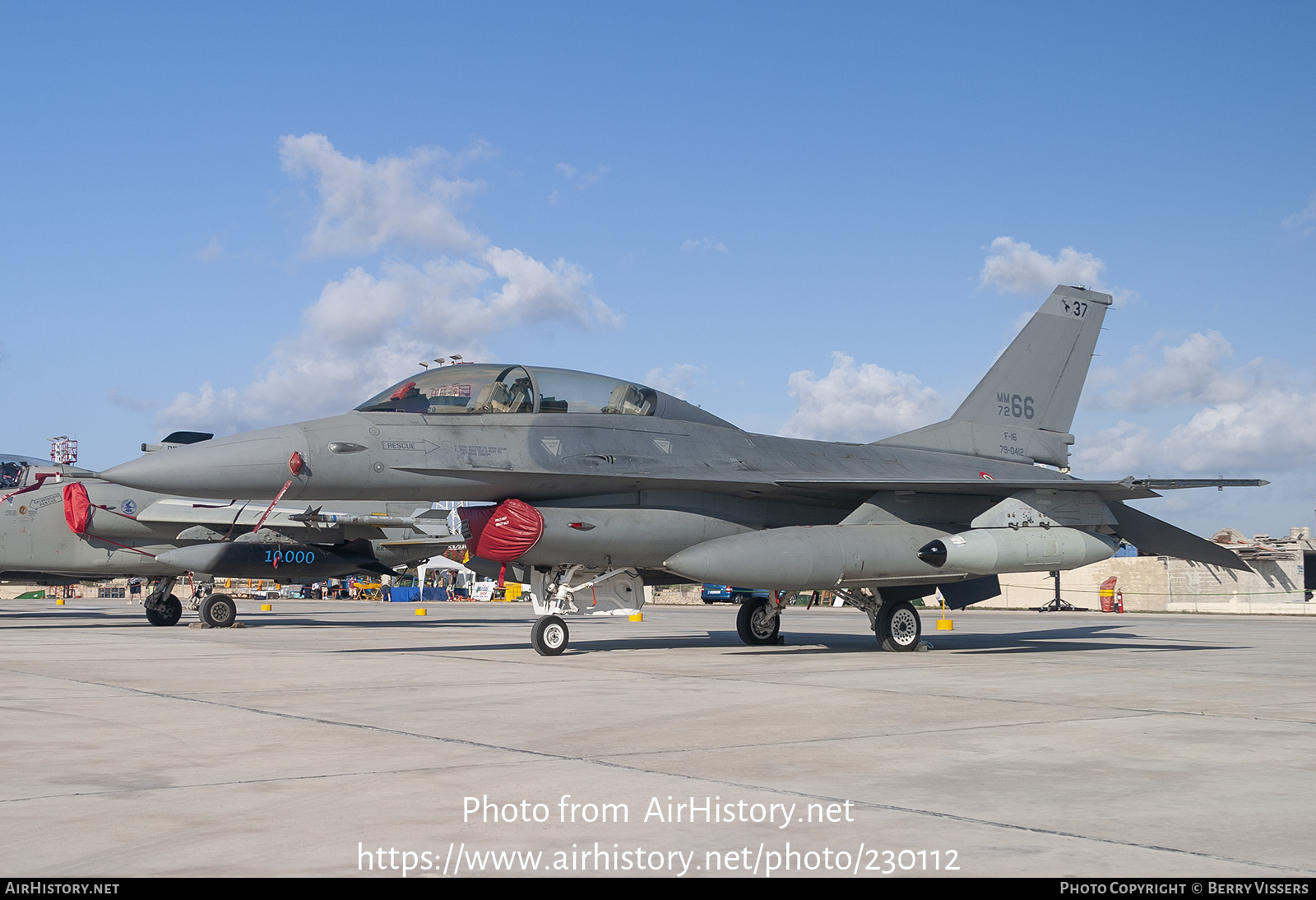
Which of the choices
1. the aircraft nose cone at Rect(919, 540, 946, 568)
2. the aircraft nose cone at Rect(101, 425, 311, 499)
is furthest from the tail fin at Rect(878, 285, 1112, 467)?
the aircraft nose cone at Rect(101, 425, 311, 499)

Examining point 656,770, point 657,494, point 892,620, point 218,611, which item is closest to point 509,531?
point 657,494

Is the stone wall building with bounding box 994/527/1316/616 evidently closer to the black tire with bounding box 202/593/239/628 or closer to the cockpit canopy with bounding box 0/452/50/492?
the black tire with bounding box 202/593/239/628

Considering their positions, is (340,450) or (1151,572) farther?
(1151,572)

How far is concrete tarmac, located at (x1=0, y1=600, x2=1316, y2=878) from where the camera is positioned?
377cm

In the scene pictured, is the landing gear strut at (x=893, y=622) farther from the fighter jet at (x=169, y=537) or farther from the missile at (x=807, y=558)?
the fighter jet at (x=169, y=537)

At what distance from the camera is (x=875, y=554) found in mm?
13102

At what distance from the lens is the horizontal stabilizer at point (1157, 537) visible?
15508mm

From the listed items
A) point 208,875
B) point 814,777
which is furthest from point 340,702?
point 208,875

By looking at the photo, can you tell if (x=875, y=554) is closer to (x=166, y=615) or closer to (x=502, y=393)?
(x=502, y=393)

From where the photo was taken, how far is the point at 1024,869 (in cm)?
355

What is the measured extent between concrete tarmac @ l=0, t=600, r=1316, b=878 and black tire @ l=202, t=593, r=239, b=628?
33.0ft

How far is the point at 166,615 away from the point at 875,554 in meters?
16.0

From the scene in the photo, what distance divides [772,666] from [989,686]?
2632 mm
